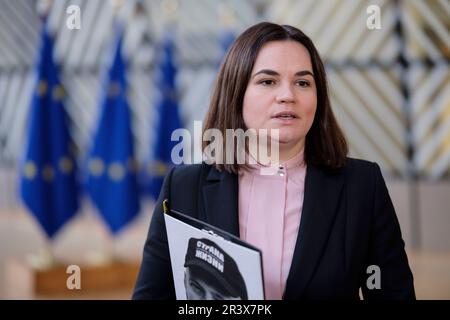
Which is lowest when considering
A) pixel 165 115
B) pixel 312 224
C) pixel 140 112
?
pixel 312 224

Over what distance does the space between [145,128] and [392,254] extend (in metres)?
9.20

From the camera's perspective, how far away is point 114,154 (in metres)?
6.33

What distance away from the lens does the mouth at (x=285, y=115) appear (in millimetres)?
1452

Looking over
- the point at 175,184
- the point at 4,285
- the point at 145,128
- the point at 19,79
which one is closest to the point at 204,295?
the point at 175,184

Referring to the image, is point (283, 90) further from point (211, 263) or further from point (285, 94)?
point (211, 263)

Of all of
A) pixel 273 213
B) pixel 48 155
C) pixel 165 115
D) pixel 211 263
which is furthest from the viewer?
pixel 165 115

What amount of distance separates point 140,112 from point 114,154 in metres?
4.17

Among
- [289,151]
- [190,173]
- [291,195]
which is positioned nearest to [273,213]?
[291,195]

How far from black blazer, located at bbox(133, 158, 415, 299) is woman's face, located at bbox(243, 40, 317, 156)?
20 cm

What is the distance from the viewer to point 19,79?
35.7 ft

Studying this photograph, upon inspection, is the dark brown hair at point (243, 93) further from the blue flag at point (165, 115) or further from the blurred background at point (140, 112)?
the blue flag at point (165, 115)

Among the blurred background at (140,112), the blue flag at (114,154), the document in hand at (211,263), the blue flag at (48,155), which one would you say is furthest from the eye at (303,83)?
the blue flag at (114,154)

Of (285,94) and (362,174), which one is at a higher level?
(285,94)

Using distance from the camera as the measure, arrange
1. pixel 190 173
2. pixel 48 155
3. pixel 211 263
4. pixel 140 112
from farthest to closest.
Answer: pixel 140 112
pixel 48 155
pixel 190 173
pixel 211 263
